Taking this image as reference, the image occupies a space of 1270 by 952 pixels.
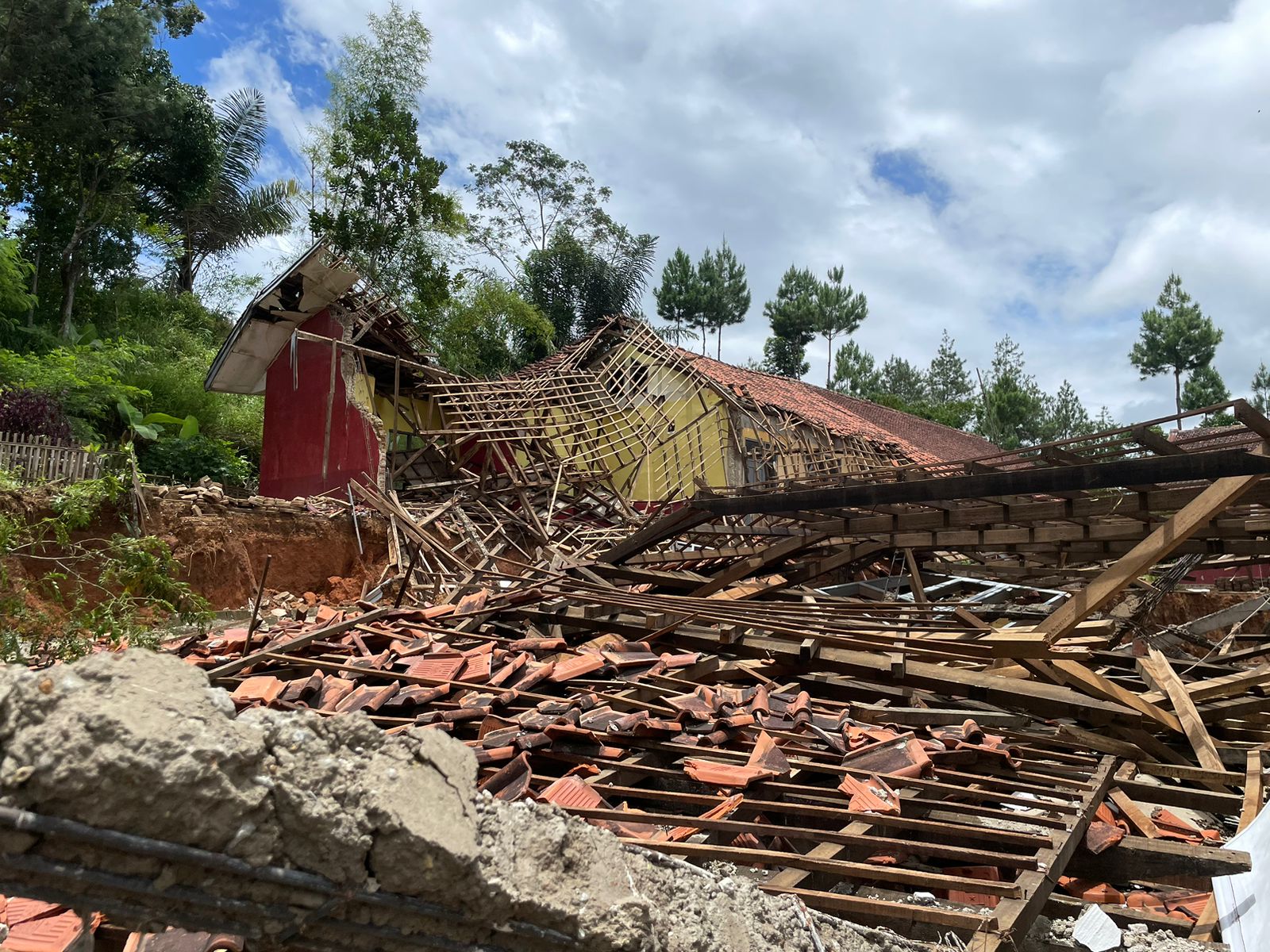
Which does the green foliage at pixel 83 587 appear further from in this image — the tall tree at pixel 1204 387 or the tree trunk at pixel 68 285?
the tall tree at pixel 1204 387

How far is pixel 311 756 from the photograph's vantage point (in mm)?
2082

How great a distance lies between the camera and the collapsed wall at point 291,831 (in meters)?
1.77

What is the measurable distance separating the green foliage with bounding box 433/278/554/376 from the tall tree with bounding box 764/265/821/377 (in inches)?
766

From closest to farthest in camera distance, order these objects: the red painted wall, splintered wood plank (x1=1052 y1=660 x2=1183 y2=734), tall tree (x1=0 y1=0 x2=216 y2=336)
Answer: splintered wood plank (x1=1052 y1=660 x2=1183 y2=734) → the red painted wall → tall tree (x1=0 y1=0 x2=216 y2=336)

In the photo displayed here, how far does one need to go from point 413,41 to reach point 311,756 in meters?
26.5

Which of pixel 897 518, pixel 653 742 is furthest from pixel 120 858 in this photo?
pixel 897 518

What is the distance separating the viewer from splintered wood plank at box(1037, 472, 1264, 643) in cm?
549

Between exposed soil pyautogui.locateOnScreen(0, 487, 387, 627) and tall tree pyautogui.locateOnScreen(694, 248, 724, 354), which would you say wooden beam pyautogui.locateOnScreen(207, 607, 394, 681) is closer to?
exposed soil pyautogui.locateOnScreen(0, 487, 387, 627)

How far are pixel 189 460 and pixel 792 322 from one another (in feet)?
105

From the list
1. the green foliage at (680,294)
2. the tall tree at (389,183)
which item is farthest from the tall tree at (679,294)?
the tall tree at (389,183)

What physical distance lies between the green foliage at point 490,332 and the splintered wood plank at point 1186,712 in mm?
21208

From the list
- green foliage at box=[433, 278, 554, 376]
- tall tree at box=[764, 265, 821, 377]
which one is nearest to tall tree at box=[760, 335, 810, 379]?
tall tree at box=[764, 265, 821, 377]

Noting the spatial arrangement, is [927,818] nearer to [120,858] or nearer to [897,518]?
[120,858]

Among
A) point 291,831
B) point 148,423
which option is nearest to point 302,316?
point 148,423
